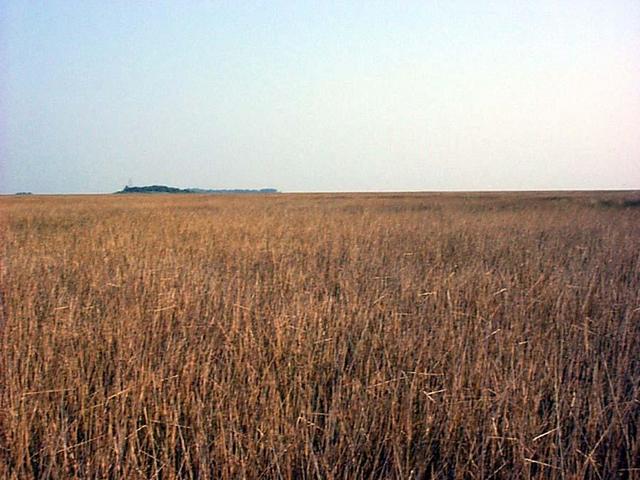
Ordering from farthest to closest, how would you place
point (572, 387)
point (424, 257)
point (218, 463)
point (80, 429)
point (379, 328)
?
1. point (424, 257)
2. point (379, 328)
3. point (572, 387)
4. point (80, 429)
5. point (218, 463)

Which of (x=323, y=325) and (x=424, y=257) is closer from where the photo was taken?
(x=323, y=325)

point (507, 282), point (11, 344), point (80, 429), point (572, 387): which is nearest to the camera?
point (80, 429)

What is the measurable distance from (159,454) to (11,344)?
161 centimetres

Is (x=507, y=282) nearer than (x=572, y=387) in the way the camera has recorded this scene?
No

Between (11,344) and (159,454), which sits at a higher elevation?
(11,344)

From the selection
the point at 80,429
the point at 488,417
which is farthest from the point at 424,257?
the point at 80,429

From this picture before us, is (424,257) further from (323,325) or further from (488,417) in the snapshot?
(488,417)

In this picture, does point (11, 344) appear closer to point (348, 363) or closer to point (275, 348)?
point (275, 348)

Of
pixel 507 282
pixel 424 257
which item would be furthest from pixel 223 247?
pixel 507 282

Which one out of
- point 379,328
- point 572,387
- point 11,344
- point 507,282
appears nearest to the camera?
point 572,387

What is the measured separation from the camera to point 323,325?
165 inches

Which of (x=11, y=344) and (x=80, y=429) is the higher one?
(x=11, y=344)

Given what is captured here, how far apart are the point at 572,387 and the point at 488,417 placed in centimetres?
78

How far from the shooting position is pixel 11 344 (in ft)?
11.9
